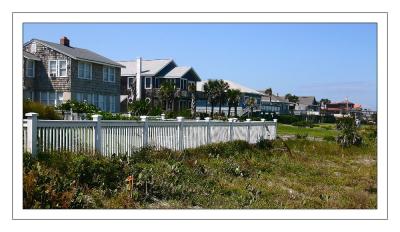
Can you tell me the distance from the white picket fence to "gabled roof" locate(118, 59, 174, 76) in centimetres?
2782

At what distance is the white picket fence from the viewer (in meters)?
9.87

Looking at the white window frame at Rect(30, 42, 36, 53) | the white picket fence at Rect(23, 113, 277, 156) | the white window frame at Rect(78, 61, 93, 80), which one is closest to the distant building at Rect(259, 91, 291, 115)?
the white window frame at Rect(78, 61, 93, 80)

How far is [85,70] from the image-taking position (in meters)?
32.0

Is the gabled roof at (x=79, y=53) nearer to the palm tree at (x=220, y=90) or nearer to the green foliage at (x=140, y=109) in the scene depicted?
the green foliage at (x=140, y=109)

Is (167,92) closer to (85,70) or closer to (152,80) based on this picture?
(152,80)

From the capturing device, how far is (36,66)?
102 feet

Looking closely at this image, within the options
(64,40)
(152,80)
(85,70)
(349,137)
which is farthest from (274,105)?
(349,137)

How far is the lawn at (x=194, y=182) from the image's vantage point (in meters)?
8.72

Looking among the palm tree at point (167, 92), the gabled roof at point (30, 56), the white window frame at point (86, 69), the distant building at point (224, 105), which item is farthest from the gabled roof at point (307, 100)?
the gabled roof at point (30, 56)

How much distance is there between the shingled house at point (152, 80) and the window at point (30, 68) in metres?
12.8

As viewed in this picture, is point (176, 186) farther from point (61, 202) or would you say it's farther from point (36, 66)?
point (36, 66)

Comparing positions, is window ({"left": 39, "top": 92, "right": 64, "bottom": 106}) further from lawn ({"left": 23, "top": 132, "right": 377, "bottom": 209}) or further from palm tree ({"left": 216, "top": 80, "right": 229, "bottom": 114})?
palm tree ({"left": 216, "top": 80, "right": 229, "bottom": 114})

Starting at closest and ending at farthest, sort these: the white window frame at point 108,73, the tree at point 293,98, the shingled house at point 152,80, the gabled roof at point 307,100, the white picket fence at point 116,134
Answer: the white picket fence at point 116,134, the white window frame at point 108,73, the shingled house at point 152,80, the tree at point 293,98, the gabled roof at point 307,100
